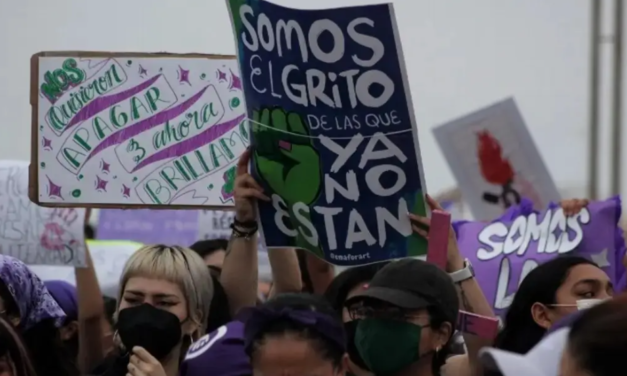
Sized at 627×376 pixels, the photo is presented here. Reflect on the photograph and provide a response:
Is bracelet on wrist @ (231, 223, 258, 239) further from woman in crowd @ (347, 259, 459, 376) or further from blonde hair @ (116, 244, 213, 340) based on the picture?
woman in crowd @ (347, 259, 459, 376)

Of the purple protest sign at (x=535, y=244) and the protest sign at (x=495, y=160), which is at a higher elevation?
the protest sign at (x=495, y=160)

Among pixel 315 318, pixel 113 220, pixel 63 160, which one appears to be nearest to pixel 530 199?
pixel 63 160

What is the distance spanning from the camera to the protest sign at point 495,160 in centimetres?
497

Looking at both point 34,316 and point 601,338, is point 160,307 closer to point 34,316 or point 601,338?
point 34,316

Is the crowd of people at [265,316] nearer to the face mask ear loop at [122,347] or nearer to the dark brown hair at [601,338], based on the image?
the face mask ear loop at [122,347]

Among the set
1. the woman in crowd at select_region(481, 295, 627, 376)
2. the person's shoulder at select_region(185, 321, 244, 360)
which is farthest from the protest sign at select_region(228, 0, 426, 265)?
the woman in crowd at select_region(481, 295, 627, 376)

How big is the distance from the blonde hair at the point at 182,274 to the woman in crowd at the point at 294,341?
57 centimetres

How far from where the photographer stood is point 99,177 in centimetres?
412

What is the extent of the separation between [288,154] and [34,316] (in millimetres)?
941

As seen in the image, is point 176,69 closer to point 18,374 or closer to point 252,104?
point 252,104

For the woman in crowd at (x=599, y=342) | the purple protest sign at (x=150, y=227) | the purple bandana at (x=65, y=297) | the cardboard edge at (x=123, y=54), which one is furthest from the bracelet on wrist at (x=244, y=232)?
the purple protest sign at (x=150, y=227)

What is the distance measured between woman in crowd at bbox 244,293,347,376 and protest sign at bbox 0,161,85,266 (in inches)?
75.2

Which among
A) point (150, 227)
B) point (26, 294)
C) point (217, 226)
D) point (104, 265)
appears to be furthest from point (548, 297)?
point (150, 227)

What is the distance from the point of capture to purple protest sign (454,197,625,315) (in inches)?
168
